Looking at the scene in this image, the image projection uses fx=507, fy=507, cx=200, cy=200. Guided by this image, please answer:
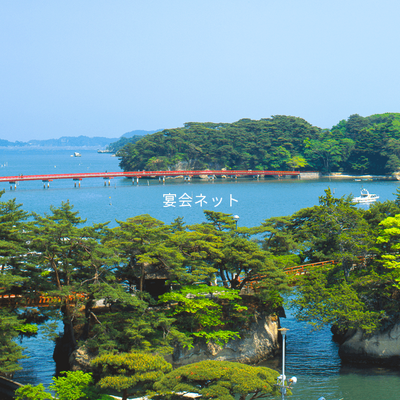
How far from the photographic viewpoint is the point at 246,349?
23031 millimetres

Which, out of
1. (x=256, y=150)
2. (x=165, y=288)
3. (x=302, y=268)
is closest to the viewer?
(x=165, y=288)

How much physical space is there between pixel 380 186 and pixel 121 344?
286ft

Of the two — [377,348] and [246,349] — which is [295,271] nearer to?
[246,349]

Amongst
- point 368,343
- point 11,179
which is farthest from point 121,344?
point 11,179

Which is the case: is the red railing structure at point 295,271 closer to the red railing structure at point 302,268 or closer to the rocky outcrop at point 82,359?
the red railing structure at point 302,268

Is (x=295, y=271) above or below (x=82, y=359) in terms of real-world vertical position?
above

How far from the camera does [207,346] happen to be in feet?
73.3

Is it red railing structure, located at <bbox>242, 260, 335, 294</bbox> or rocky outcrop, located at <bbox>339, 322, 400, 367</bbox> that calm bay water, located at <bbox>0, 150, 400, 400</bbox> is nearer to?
rocky outcrop, located at <bbox>339, 322, 400, 367</bbox>

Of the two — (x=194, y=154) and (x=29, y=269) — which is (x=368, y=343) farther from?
(x=194, y=154)

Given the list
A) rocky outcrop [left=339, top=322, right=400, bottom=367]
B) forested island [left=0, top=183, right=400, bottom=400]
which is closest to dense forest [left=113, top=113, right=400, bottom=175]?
forested island [left=0, top=183, right=400, bottom=400]

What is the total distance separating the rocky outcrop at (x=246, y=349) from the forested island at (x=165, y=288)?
0.51ft

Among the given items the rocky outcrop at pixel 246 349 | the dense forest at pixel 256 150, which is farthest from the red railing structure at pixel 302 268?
the dense forest at pixel 256 150

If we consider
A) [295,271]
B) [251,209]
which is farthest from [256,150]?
[295,271]

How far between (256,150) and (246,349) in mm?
99612
